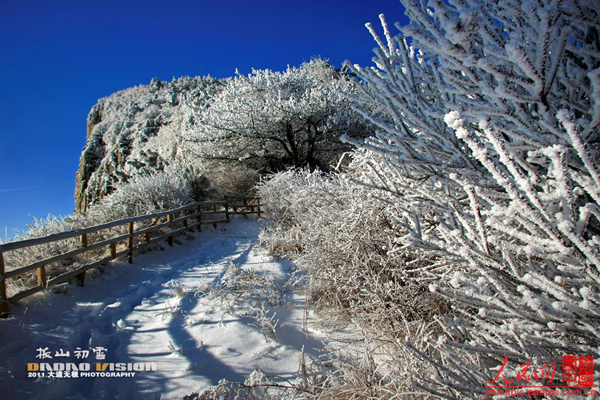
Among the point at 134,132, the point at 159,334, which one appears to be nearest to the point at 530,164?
the point at 159,334

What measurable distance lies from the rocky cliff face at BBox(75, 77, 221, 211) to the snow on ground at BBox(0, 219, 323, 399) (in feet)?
37.3

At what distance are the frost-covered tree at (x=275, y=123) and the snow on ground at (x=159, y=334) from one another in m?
8.35

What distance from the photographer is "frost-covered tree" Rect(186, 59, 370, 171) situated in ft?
39.9

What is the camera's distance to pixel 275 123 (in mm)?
12539

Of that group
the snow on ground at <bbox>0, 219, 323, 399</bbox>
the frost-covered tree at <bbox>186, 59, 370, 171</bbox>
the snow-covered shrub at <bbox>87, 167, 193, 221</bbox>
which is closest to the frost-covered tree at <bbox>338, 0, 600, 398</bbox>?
the snow on ground at <bbox>0, 219, 323, 399</bbox>

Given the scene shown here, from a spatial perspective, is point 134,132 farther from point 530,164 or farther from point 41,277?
point 530,164

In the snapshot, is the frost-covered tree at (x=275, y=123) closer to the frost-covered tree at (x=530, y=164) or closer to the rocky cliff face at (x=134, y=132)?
the rocky cliff face at (x=134, y=132)

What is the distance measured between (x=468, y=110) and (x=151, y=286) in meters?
5.27

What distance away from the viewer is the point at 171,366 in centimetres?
275

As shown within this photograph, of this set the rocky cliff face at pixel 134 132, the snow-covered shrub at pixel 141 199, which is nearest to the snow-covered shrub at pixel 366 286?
the snow-covered shrub at pixel 141 199

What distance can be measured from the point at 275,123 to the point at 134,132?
14.8 meters

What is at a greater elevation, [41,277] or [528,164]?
[528,164]

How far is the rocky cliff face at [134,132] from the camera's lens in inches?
681

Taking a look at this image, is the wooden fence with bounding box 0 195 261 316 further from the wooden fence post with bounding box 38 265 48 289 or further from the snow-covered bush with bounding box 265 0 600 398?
the snow-covered bush with bounding box 265 0 600 398
